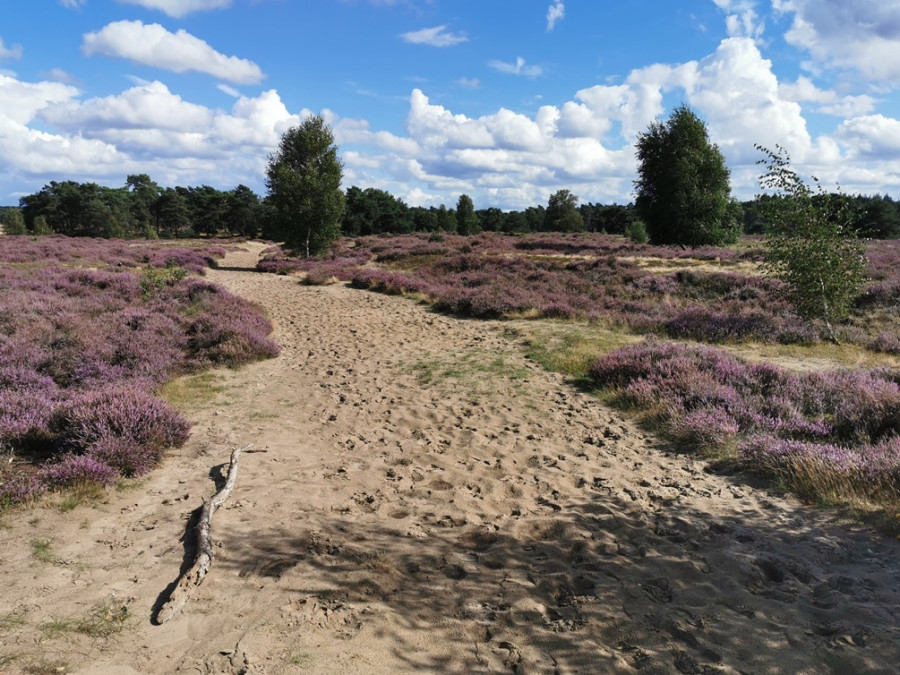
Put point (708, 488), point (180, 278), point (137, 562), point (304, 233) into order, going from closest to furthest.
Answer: point (137, 562), point (708, 488), point (180, 278), point (304, 233)

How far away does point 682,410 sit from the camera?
26.3 feet

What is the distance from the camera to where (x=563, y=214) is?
83.6 metres

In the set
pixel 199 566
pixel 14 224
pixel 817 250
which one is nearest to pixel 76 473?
pixel 199 566

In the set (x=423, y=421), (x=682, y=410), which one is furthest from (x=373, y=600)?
(x=682, y=410)

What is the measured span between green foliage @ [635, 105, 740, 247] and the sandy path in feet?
113

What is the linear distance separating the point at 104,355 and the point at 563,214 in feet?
268

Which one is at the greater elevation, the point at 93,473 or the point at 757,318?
the point at 757,318

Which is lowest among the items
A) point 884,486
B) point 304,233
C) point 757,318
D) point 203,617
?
point 203,617

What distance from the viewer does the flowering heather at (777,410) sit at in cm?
565

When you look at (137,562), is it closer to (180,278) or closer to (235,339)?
(235,339)

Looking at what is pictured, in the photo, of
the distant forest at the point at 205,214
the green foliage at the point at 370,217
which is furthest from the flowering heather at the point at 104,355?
the green foliage at the point at 370,217

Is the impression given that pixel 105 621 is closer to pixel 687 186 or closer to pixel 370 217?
pixel 687 186

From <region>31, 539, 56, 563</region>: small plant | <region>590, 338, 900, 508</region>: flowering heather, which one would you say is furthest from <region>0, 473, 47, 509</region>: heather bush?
<region>590, 338, 900, 508</region>: flowering heather

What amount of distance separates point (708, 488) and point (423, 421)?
4.27m
